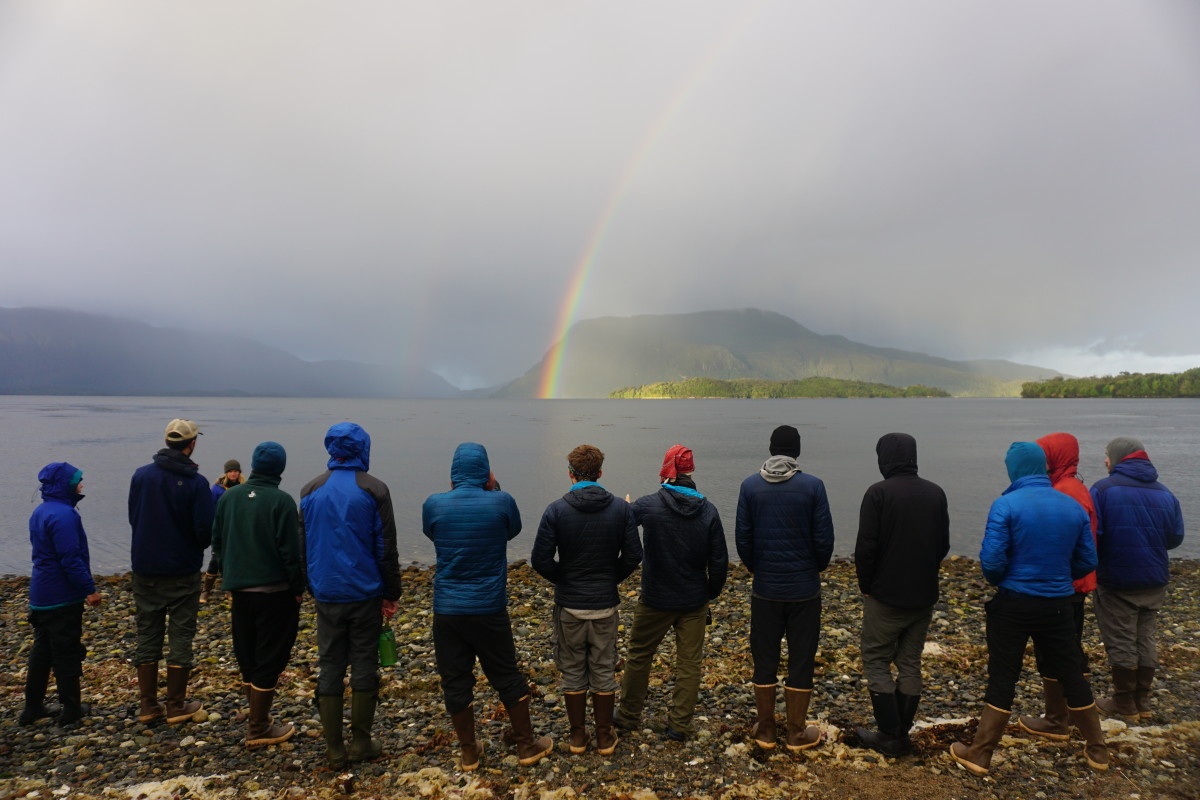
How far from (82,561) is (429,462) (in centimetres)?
5193

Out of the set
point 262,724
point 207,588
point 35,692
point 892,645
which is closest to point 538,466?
point 207,588

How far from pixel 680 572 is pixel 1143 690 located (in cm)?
607

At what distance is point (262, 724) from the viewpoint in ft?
→ 22.1

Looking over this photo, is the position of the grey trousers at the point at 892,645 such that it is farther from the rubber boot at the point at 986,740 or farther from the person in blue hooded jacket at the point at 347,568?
the person in blue hooded jacket at the point at 347,568

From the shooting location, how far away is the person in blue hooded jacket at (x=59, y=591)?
273 inches

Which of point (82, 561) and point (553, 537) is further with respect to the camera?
point (82, 561)

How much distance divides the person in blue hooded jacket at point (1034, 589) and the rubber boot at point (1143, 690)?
2.00 metres

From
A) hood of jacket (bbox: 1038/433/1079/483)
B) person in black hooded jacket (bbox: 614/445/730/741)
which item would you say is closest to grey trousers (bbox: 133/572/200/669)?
person in black hooded jacket (bbox: 614/445/730/741)

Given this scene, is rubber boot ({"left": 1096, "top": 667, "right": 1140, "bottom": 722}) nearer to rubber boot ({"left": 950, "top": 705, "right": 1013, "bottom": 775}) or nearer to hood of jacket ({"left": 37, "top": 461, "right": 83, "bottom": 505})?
rubber boot ({"left": 950, "top": 705, "right": 1013, "bottom": 775})

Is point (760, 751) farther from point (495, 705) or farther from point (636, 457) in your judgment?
point (636, 457)

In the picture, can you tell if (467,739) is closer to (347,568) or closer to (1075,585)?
(347,568)

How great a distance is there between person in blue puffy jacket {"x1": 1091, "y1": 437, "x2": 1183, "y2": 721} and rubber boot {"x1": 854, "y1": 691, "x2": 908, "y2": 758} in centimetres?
320

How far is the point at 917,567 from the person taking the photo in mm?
6254

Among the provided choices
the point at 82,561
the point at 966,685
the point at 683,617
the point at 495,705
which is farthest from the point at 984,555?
the point at 82,561
